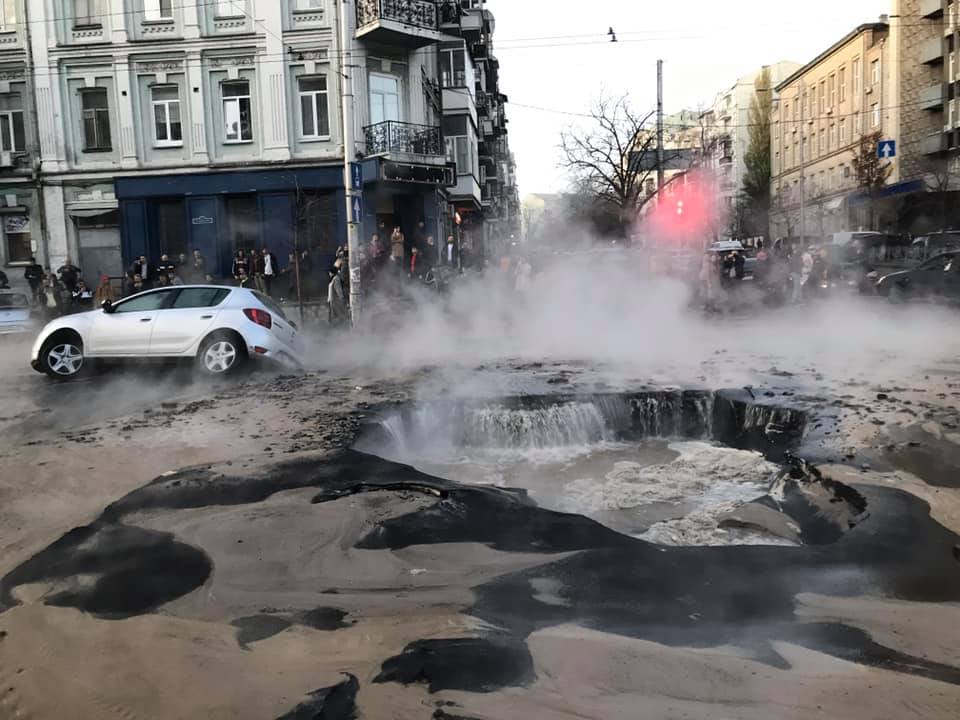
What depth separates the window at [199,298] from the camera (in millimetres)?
11625

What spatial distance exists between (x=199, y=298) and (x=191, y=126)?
1493cm

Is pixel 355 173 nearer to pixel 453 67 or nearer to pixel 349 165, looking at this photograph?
pixel 349 165

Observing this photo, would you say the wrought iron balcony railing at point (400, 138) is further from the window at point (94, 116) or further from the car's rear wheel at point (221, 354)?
the car's rear wheel at point (221, 354)

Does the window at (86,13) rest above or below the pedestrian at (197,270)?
above

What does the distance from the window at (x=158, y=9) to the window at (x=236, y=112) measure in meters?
2.62

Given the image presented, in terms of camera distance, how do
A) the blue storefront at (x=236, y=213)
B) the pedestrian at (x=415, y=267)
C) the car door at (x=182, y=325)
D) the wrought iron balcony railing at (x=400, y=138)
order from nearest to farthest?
the car door at (x=182, y=325) < the pedestrian at (x=415, y=267) < the blue storefront at (x=236, y=213) < the wrought iron balcony railing at (x=400, y=138)

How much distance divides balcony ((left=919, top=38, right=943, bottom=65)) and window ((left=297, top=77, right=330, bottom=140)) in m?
33.1

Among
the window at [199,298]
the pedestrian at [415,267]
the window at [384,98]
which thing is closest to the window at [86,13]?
the window at [384,98]

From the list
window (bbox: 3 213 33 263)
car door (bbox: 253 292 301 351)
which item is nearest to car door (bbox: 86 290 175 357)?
car door (bbox: 253 292 301 351)

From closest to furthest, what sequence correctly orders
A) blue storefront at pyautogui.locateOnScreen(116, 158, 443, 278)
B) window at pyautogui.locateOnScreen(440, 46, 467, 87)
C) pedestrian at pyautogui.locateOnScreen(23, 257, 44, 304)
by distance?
pedestrian at pyautogui.locateOnScreen(23, 257, 44, 304)
blue storefront at pyautogui.locateOnScreen(116, 158, 443, 278)
window at pyautogui.locateOnScreen(440, 46, 467, 87)

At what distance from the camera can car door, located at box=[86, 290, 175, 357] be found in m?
11.6

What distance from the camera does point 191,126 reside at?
24469 millimetres

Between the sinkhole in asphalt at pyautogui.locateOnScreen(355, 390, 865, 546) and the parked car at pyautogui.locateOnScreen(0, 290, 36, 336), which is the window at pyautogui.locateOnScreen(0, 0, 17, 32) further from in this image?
the sinkhole in asphalt at pyautogui.locateOnScreen(355, 390, 865, 546)

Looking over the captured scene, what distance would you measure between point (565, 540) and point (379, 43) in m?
22.7
